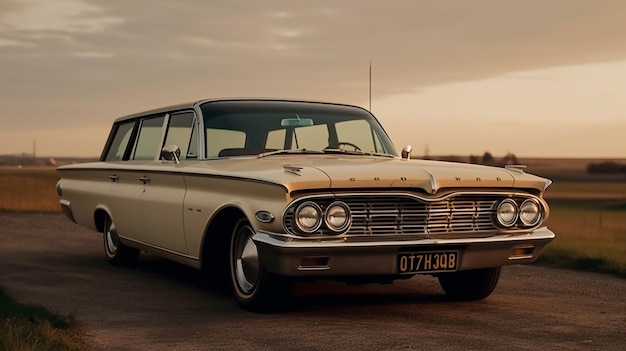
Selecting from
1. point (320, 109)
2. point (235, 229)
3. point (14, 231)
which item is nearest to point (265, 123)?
point (320, 109)

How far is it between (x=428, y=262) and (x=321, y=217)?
0.85 metres

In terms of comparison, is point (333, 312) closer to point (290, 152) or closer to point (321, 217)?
point (321, 217)

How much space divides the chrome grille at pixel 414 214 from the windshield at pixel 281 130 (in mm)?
1508

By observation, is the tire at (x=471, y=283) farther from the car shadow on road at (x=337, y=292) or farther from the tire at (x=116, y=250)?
the tire at (x=116, y=250)

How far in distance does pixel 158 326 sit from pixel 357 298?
1.88m

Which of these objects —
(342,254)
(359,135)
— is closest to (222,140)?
(359,135)

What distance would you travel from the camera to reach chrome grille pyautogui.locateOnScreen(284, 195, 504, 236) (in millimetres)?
6492

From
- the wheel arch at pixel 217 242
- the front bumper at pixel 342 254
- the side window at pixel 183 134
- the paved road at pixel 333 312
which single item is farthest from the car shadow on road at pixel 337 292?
the side window at pixel 183 134

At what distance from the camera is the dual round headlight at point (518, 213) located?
701 centimetres

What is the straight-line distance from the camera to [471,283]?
25.4 ft

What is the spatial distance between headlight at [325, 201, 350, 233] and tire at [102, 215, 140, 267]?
159 inches

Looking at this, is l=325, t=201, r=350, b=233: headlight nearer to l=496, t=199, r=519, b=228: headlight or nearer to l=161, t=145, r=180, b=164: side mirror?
l=496, t=199, r=519, b=228: headlight

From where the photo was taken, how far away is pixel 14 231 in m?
15.4

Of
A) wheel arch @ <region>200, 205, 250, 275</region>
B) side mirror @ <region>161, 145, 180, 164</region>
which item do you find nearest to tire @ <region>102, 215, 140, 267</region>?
side mirror @ <region>161, 145, 180, 164</region>
